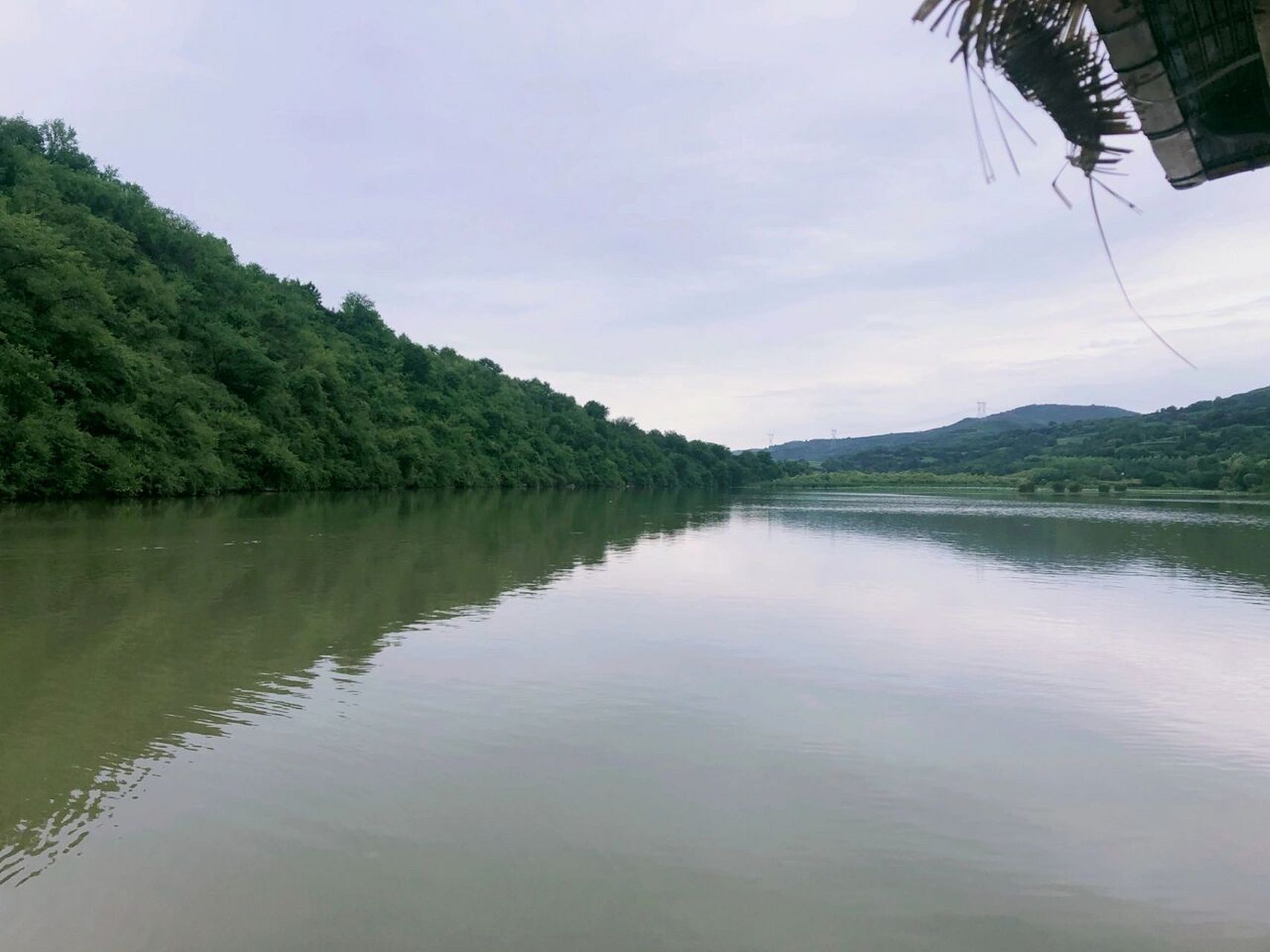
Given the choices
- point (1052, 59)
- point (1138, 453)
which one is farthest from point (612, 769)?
point (1138, 453)

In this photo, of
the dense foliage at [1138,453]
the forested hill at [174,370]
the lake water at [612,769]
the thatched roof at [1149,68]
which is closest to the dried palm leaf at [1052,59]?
the thatched roof at [1149,68]

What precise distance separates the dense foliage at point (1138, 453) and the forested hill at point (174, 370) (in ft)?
242

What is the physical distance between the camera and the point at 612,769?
5148 millimetres

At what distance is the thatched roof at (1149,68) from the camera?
253cm

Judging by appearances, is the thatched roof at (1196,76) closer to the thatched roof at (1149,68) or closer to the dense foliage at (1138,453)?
the thatched roof at (1149,68)

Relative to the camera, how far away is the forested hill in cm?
2761

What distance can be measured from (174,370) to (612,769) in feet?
129

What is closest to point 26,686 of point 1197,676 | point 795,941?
point 795,941

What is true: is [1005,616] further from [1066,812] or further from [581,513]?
[581,513]

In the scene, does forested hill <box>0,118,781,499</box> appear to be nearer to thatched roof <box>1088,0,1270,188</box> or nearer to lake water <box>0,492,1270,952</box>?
lake water <box>0,492,1270,952</box>

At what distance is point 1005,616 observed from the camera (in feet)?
38.2

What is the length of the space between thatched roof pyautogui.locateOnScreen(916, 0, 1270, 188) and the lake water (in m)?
2.99

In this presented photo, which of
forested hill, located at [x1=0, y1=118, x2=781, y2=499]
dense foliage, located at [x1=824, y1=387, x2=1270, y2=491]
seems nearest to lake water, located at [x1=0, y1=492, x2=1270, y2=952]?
forested hill, located at [x1=0, y1=118, x2=781, y2=499]

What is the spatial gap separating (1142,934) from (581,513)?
1333 inches
